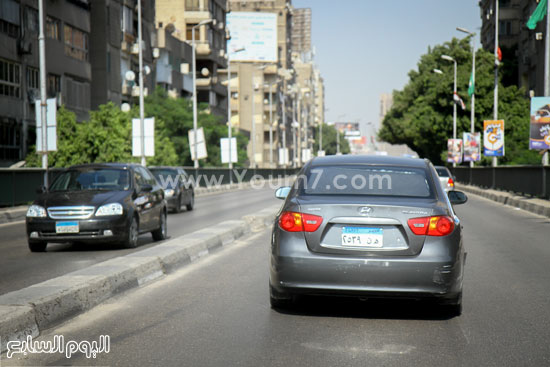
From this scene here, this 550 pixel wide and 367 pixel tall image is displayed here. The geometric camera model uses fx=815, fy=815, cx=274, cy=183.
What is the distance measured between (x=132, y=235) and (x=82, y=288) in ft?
20.7

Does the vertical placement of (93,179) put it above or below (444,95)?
below

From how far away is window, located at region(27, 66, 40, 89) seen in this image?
4194cm

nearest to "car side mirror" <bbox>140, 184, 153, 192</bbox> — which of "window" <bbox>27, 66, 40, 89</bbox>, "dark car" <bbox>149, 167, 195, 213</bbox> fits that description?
"dark car" <bbox>149, 167, 195, 213</bbox>

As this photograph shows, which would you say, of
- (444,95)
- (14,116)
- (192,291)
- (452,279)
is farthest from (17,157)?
(444,95)

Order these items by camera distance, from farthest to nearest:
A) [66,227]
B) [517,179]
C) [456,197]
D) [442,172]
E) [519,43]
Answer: [519,43] < [442,172] < [517,179] < [66,227] < [456,197]

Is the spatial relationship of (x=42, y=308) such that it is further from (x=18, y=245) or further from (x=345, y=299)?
(x=18, y=245)

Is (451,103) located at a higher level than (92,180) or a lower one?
higher

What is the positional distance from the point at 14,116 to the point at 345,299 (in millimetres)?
34413

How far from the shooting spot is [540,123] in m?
27.1

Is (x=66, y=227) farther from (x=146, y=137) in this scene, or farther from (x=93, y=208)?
(x=146, y=137)

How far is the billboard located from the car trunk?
105572 millimetres

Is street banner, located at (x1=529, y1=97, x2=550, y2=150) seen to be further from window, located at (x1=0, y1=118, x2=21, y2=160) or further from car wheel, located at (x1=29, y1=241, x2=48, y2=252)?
window, located at (x1=0, y1=118, x2=21, y2=160)

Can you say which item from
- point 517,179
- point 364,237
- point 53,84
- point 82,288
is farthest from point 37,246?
point 53,84

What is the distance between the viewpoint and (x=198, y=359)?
18.9 ft
